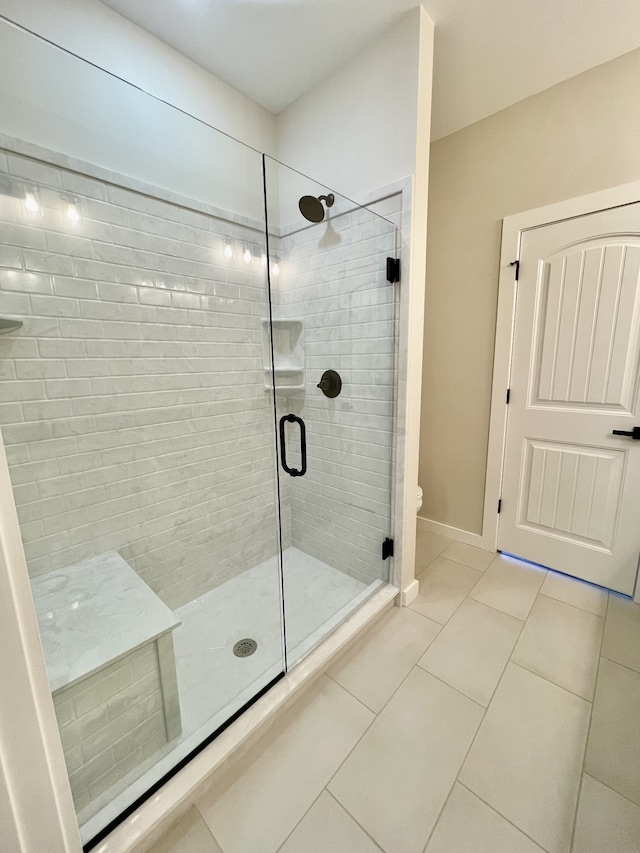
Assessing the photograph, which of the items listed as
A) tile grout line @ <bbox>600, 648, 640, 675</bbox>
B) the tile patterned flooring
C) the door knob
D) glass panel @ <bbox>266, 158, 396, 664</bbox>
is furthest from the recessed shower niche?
tile grout line @ <bbox>600, 648, 640, 675</bbox>

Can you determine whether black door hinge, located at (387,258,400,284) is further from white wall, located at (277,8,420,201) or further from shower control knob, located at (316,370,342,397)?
shower control knob, located at (316,370,342,397)

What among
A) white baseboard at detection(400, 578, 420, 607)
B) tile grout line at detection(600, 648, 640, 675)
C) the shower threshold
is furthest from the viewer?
white baseboard at detection(400, 578, 420, 607)

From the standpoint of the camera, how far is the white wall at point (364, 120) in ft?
4.86

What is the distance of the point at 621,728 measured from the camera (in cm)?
123

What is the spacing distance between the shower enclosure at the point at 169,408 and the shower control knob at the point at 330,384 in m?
0.01

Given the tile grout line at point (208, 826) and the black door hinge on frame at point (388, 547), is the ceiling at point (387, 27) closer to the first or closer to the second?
the black door hinge on frame at point (388, 547)

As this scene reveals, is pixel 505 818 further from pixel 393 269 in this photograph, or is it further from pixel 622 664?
pixel 393 269

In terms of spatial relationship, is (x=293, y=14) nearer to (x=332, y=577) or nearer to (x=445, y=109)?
(x=445, y=109)

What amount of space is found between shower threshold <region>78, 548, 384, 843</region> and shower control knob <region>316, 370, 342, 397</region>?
3.57 feet

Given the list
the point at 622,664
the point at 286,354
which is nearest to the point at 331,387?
the point at 286,354

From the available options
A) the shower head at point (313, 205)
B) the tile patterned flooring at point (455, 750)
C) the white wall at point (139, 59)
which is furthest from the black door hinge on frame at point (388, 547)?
the white wall at point (139, 59)

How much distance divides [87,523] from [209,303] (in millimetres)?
1196

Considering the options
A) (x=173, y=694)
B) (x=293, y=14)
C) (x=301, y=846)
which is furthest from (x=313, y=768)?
(x=293, y=14)

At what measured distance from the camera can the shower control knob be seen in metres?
1.97
